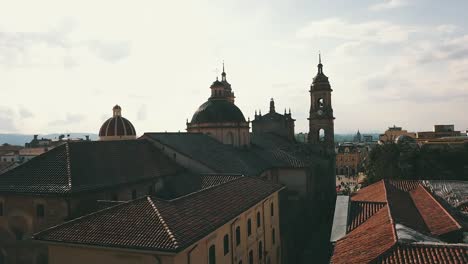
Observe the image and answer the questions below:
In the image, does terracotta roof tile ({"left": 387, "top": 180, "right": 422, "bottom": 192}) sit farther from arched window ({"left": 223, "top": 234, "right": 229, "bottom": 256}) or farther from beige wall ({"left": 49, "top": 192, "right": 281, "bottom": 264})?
arched window ({"left": 223, "top": 234, "right": 229, "bottom": 256})

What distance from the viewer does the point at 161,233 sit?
14.0 meters

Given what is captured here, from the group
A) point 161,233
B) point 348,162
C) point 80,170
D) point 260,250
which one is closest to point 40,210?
point 80,170

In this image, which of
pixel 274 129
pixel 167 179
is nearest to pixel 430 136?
pixel 274 129

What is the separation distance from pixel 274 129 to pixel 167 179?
31.8 meters

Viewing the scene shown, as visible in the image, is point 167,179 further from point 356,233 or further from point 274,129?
point 274,129

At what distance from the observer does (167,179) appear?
27719 mm

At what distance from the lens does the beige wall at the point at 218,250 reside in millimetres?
13920

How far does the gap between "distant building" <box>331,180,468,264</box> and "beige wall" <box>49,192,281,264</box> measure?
4458mm

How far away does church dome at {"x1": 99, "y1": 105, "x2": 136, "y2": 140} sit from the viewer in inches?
1453

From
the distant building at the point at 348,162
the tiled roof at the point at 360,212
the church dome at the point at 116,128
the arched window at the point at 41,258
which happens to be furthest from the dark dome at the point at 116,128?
the distant building at the point at 348,162

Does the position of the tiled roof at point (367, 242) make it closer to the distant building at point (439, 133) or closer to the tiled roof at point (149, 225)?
the tiled roof at point (149, 225)

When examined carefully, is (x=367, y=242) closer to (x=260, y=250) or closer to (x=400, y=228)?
(x=400, y=228)

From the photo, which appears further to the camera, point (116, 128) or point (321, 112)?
point (321, 112)

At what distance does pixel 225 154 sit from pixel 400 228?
63.6 feet
